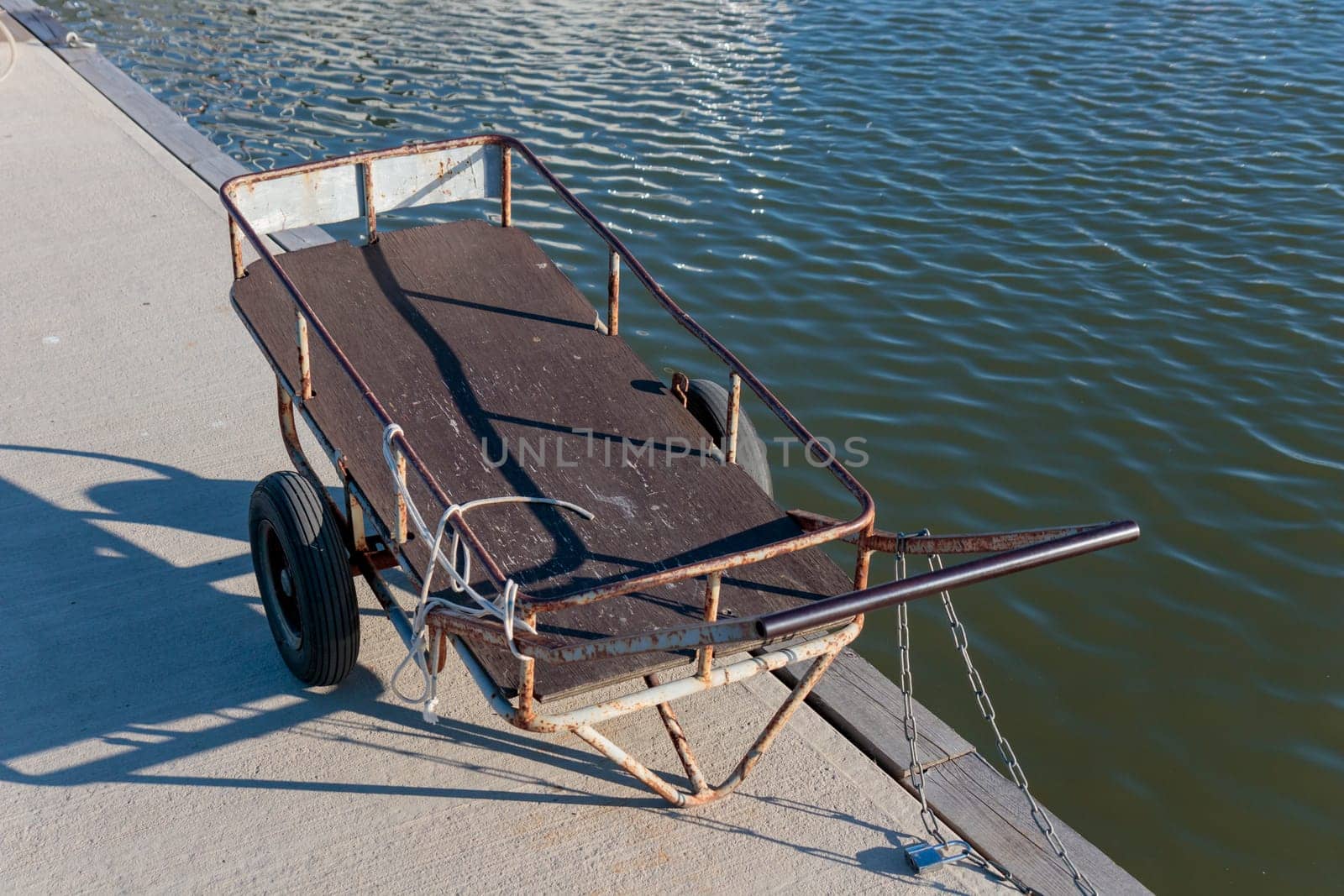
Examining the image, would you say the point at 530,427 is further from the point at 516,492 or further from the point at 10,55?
the point at 10,55

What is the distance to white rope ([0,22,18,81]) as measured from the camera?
1101 centimetres

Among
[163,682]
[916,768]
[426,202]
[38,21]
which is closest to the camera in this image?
[916,768]

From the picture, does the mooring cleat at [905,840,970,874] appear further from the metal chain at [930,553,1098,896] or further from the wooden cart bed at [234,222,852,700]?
the wooden cart bed at [234,222,852,700]

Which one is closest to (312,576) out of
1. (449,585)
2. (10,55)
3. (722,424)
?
(449,585)

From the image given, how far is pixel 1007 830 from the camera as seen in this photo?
4.19 meters

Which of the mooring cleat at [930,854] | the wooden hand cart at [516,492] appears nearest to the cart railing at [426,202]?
the wooden hand cart at [516,492]

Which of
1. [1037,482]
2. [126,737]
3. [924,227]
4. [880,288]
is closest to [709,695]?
[126,737]

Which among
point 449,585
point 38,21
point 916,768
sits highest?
point 38,21

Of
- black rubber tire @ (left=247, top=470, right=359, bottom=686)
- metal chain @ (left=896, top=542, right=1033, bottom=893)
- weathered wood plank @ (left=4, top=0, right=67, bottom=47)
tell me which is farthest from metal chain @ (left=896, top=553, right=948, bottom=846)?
weathered wood plank @ (left=4, top=0, right=67, bottom=47)

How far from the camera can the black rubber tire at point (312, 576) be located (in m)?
4.16

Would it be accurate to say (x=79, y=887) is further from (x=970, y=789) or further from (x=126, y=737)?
(x=970, y=789)

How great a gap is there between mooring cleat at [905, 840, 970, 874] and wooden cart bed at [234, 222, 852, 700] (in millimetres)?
865

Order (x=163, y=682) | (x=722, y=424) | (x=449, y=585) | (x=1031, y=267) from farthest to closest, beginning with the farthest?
(x=1031, y=267)
(x=722, y=424)
(x=163, y=682)
(x=449, y=585)

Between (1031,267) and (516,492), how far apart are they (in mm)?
6040
